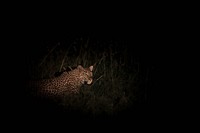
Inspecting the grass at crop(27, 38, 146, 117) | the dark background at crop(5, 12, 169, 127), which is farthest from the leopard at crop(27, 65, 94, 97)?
the dark background at crop(5, 12, 169, 127)

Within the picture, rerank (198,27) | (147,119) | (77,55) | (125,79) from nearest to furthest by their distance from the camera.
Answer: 1. (147,119)
2. (125,79)
3. (77,55)
4. (198,27)

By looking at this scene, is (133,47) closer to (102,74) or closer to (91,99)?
(102,74)

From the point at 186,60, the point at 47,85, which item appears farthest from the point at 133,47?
the point at 47,85

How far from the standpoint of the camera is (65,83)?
6.43 metres

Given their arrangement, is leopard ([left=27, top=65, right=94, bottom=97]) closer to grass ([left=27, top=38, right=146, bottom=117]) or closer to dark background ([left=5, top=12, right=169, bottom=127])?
grass ([left=27, top=38, right=146, bottom=117])

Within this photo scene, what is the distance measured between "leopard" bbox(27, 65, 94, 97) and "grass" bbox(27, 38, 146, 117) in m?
0.11

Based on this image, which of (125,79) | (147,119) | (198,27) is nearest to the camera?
(147,119)

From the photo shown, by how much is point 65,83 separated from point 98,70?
0.83 meters

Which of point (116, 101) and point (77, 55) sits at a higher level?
point (77, 55)

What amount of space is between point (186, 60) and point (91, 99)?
2369 millimetres

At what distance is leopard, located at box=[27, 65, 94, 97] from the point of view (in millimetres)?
6285

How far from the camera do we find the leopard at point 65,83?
6.29m

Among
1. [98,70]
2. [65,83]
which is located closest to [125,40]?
Answer: [98,70]

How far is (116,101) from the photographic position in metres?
6.35
